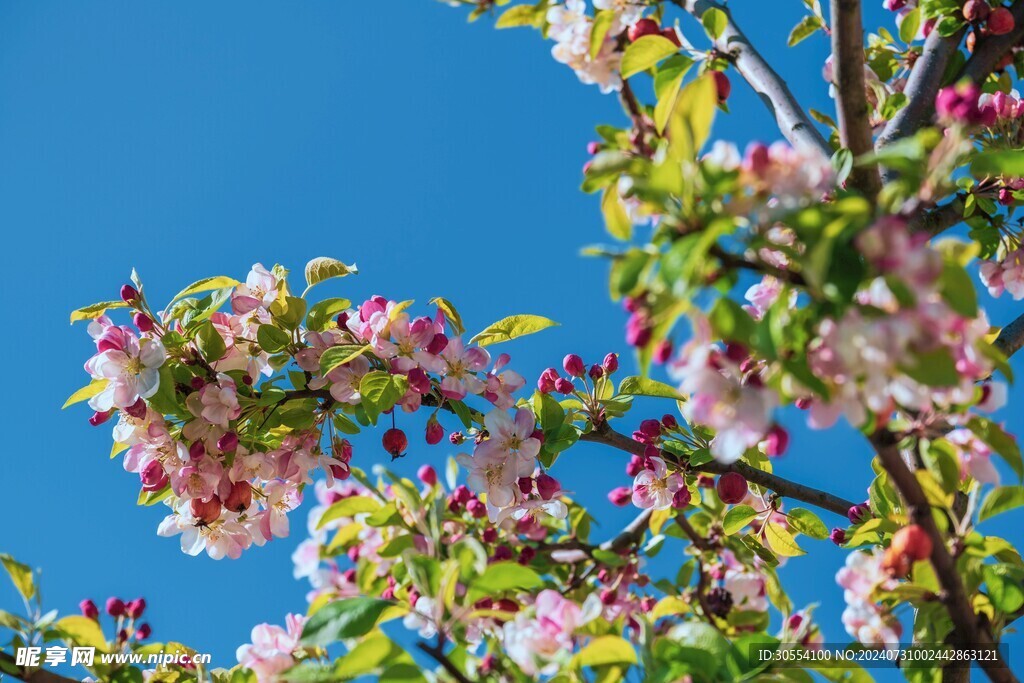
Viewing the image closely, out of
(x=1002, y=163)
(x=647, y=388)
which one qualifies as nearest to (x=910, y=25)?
(x=647, y=388)

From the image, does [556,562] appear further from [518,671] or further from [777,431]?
[777,431]

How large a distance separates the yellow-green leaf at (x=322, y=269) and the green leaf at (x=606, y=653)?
44.0 inches

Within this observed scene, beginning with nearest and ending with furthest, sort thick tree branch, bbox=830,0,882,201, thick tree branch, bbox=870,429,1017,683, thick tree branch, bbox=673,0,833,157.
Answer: thick tree branch, bbox=870,429,1017,683 → thick tree branch, bbox=830,0,882,201 → thick tree branch, bbox=673,0,833,157

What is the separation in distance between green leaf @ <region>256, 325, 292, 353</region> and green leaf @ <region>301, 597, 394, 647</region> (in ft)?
2.72

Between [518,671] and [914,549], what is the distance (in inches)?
20.7

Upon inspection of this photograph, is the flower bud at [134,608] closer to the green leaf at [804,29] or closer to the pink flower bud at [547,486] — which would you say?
the pink flower bud at [547,486]

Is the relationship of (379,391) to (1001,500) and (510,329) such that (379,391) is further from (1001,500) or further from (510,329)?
(1001,500)

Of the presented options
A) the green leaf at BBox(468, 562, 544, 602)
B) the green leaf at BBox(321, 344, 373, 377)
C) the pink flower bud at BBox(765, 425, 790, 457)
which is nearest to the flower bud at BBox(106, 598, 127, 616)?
the green leaf at BBox(321, 344, 373, 377)

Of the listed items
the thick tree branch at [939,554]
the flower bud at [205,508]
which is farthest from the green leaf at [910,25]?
the flower bud at [205,508]

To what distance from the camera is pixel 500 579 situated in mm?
1233

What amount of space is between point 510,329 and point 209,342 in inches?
25.0

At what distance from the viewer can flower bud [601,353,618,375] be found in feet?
6.93

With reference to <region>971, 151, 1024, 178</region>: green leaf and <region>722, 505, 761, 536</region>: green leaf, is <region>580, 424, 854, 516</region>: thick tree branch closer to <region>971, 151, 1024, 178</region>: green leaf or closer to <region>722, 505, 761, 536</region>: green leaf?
<region>722, 505, 761, 536</region>: green leaf

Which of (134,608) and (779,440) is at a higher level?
(134,608)
